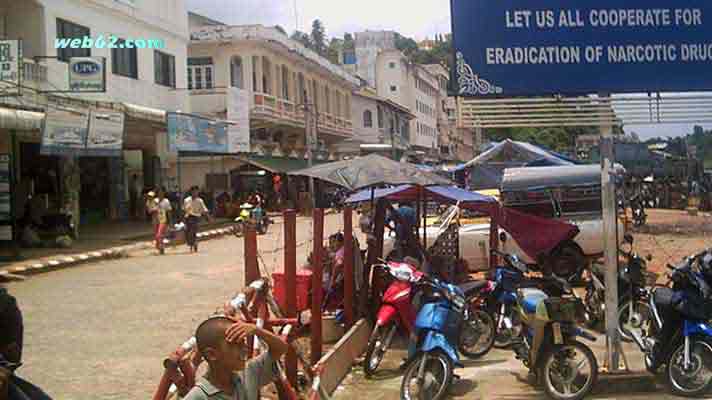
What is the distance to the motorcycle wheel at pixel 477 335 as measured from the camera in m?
7.64

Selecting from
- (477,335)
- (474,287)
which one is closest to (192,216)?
(474,287)

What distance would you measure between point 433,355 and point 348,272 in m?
2.16

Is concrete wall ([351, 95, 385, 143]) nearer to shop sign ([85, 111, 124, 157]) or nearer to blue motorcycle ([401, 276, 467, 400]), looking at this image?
shop sign ([85, 111, 124, 157])

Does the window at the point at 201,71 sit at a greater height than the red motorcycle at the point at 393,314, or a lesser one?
greater

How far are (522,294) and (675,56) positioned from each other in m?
2.63

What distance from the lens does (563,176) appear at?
527 inches

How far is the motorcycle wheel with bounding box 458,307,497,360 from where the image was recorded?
301 inches

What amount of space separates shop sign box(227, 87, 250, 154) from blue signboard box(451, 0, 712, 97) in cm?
2026

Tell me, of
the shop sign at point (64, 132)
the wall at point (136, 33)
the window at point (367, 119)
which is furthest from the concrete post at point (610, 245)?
the window at point (367, 119)

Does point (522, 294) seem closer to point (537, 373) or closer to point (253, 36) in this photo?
point (537, 373)

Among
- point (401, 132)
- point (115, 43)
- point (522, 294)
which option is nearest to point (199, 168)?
point (115, 43)

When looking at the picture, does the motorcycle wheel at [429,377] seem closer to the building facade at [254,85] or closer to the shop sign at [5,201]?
the shop sign at [5,201]

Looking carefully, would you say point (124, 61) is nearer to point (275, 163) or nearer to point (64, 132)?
point (64, 132)

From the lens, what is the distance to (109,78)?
73.8 feet
